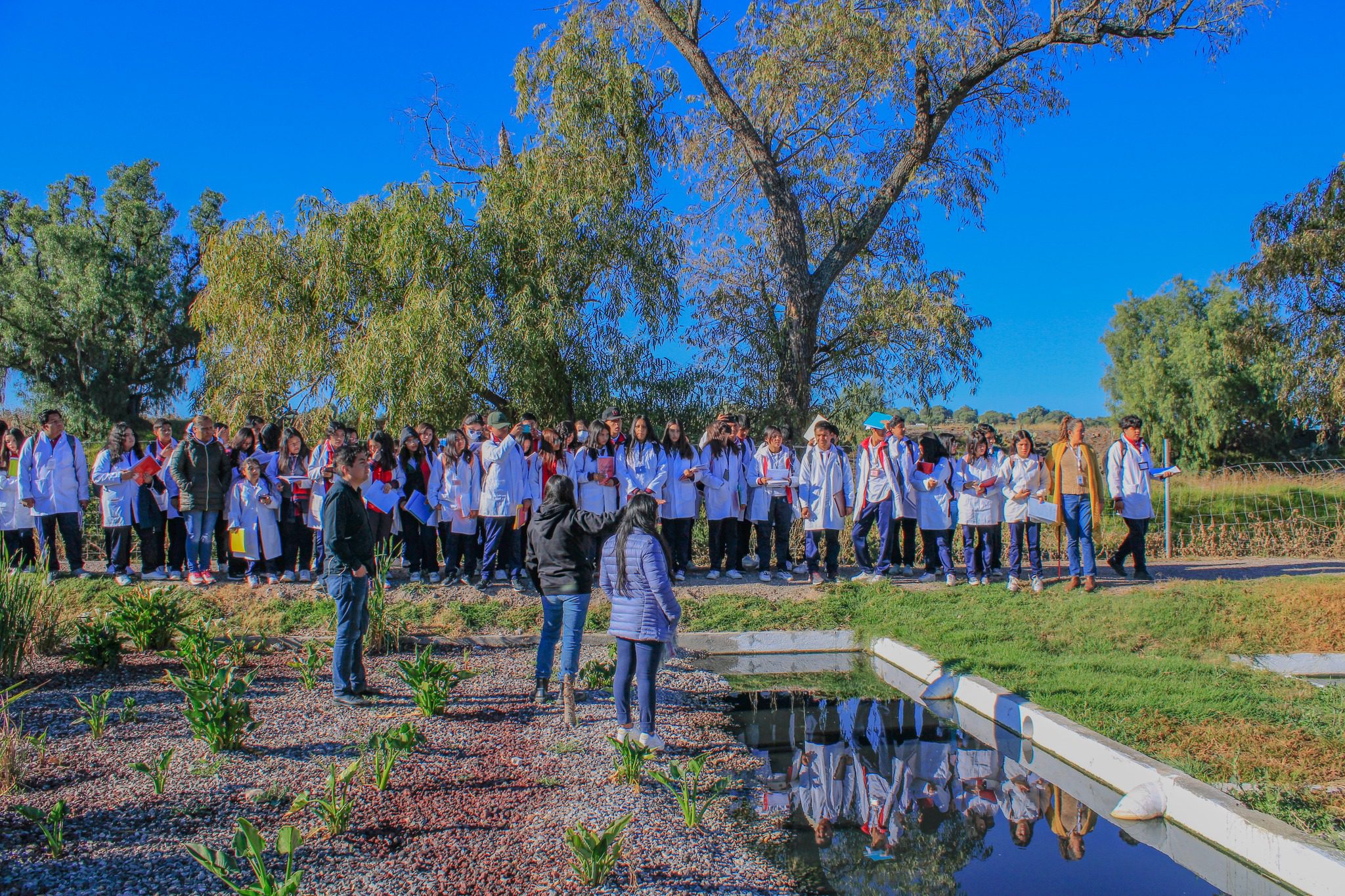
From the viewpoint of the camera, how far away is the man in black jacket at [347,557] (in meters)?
6.58

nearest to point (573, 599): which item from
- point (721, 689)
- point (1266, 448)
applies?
point (721, 689)

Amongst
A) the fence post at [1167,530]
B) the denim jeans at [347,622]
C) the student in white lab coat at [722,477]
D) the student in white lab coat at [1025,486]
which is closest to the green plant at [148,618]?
the denim jeans at [347,622]

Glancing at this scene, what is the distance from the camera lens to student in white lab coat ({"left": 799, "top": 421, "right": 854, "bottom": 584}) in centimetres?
1102

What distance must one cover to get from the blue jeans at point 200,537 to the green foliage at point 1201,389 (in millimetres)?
42217

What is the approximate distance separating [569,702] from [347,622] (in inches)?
70.9

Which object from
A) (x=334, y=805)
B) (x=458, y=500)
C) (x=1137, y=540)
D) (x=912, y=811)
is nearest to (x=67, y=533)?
(x=458, y=500)

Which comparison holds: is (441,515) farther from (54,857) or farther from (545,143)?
(545,143)

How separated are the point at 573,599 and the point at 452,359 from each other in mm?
8200

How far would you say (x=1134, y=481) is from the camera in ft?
34.8

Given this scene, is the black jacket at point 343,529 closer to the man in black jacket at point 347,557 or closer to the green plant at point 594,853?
the man in black jacket at point 347,557

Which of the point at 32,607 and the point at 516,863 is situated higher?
the point at 32,607

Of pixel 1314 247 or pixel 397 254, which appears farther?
pixel 1314 247

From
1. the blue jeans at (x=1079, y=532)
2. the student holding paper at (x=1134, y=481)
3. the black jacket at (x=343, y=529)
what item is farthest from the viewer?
the student holding paper at (x=1134, y=481)

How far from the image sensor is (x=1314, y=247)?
920 inches
